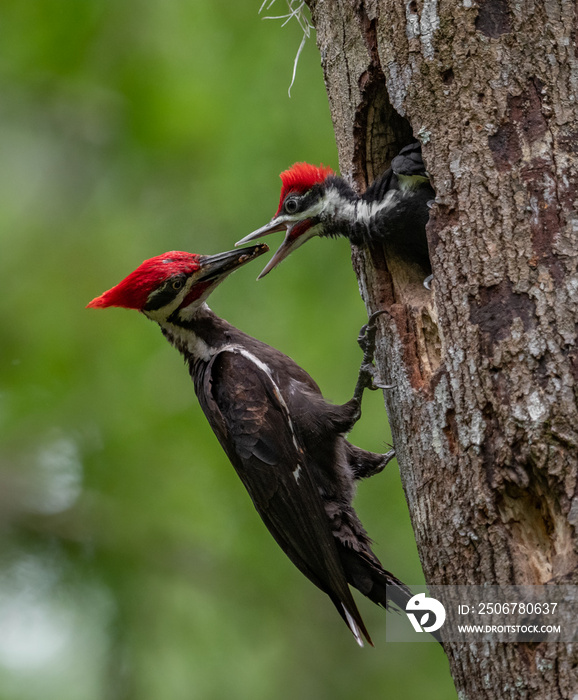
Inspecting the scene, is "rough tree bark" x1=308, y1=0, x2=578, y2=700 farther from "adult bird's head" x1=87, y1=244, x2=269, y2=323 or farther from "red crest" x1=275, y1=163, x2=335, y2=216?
"adult bird's head" x1=87, y1=244, x2=269, y2=323

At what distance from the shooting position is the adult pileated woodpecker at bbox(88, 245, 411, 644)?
10.7 ft

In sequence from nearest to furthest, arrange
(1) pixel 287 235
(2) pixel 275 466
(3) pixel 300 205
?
(2) pixel 275 466, (3) pixel 300 205, (1) pixel 287 235

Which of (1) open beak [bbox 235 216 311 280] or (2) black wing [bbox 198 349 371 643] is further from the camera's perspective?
(1) open beak [bbox 235 216 311 280]

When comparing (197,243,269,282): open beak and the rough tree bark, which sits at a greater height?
(197,243,269,282): open beak

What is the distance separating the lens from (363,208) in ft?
10.2

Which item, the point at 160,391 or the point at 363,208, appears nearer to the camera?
the point at 363,208

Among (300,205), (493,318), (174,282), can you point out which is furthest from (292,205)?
(493,318)

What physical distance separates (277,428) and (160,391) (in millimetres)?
2078

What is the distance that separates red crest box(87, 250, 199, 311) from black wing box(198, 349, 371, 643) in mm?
442

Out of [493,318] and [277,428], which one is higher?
[277,428]

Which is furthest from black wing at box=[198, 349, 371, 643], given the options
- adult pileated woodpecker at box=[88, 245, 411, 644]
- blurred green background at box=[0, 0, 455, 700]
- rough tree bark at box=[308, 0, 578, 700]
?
blurred green background at box=[0, 0, 455, 700]

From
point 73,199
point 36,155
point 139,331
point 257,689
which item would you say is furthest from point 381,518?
point 36,155

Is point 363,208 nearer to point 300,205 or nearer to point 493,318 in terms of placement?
point 300,205

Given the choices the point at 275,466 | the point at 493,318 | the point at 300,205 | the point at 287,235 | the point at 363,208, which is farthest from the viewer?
the point at 287,235
